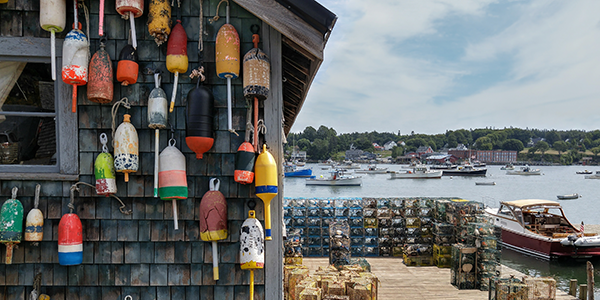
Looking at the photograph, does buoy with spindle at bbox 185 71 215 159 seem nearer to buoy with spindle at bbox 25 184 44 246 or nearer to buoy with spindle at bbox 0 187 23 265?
buoy with spindle at bbox 25 184 44 246

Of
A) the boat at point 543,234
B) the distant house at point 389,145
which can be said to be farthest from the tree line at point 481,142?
the boat at point 543,234

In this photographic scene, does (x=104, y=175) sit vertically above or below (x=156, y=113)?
below

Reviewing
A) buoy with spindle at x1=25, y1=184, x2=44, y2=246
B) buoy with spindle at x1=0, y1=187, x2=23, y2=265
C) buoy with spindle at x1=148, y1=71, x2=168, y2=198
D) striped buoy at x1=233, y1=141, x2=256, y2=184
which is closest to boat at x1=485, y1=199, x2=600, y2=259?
striped buoy at x1=233, y1=141, x2=256, y2=184

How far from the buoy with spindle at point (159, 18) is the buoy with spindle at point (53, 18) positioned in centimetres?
75

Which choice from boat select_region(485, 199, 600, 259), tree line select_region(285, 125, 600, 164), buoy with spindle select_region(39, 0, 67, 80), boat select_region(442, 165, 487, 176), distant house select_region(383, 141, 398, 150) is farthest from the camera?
distant house select_region(383, 141, 398, 150)

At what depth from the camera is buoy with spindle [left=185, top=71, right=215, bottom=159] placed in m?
2.83

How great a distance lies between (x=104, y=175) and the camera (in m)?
2.82

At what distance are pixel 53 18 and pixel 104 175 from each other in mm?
1396

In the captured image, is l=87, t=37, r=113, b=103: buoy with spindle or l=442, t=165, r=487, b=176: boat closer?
l=87, t=37, r=113, b=103: buoy with spindle

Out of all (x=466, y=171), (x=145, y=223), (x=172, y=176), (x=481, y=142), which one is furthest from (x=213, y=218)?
(x=481, y=142)

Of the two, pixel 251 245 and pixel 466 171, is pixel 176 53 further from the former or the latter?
pixel 466 171

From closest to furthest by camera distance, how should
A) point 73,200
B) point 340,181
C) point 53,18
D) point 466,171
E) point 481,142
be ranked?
point 53,18
point 73,200
point 340,181
point 466,171
point 481,142

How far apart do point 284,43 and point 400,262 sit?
8.11 m

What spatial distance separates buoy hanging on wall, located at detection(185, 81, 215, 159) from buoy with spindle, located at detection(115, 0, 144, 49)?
72 cm
